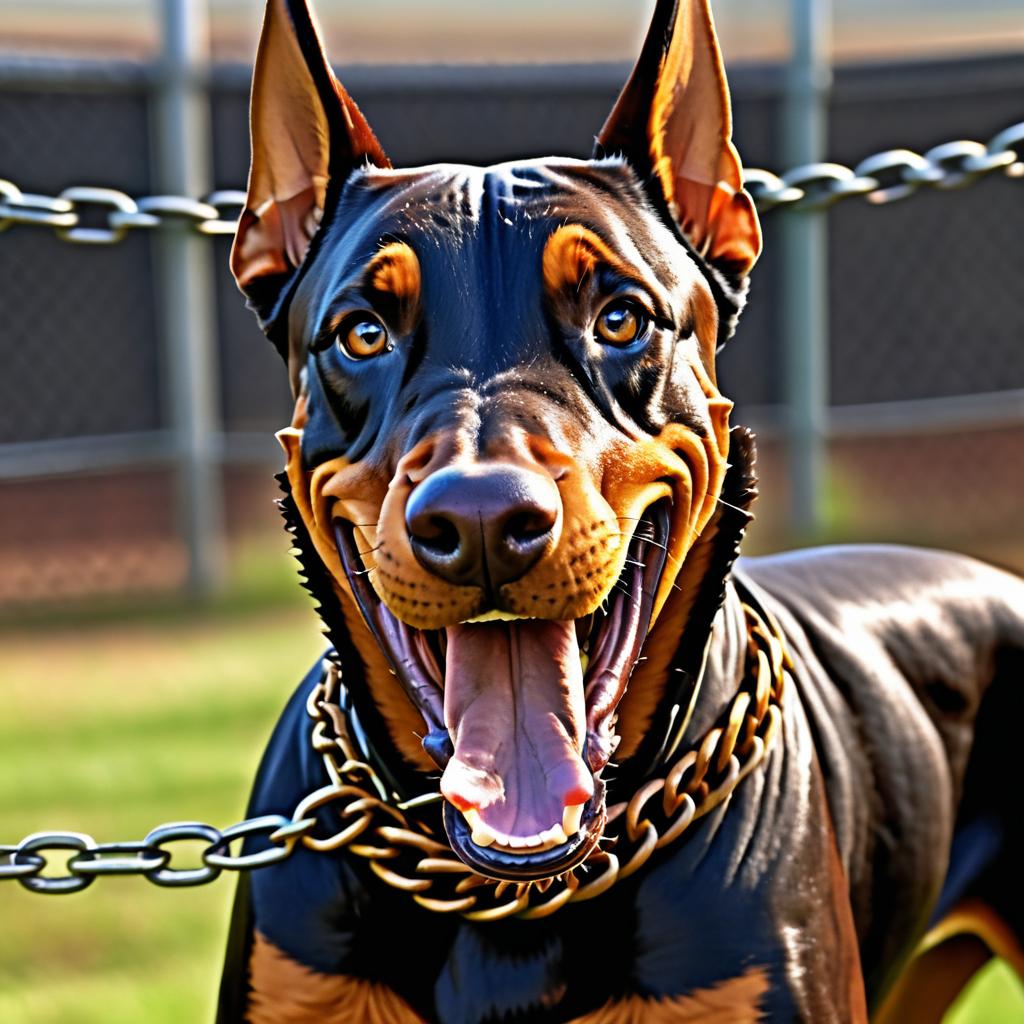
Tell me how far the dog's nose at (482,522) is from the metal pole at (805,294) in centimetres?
636

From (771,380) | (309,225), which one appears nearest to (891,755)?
(309,225)

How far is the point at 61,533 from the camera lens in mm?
8008

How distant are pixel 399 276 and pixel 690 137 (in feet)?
1.51

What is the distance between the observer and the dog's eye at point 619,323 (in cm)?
198

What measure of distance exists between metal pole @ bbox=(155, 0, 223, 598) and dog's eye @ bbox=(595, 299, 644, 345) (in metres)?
6.05

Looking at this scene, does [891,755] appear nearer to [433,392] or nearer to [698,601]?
[698,601]

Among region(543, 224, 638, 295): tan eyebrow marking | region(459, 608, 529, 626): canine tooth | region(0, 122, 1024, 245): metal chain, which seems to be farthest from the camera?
region(0, 122, 1024, 245): metal chain

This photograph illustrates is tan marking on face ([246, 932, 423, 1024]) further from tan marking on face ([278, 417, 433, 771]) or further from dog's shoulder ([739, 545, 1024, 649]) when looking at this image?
dog's shoulder ([739, 545, 1024, 649])

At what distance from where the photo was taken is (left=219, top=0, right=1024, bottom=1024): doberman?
1.85 m

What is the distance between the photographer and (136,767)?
552 centimetres

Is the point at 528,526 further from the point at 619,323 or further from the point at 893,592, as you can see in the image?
the point at 893,592

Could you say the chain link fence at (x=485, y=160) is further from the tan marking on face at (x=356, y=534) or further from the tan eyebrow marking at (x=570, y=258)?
the tan eyebrow marking at (x=570, y=258)

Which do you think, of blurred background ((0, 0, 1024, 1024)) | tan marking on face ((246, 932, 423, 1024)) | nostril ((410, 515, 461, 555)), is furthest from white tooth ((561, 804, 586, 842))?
blurred background ((0, 0, 1024, 1024))

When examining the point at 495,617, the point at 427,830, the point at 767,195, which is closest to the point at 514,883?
the point at 427,830
